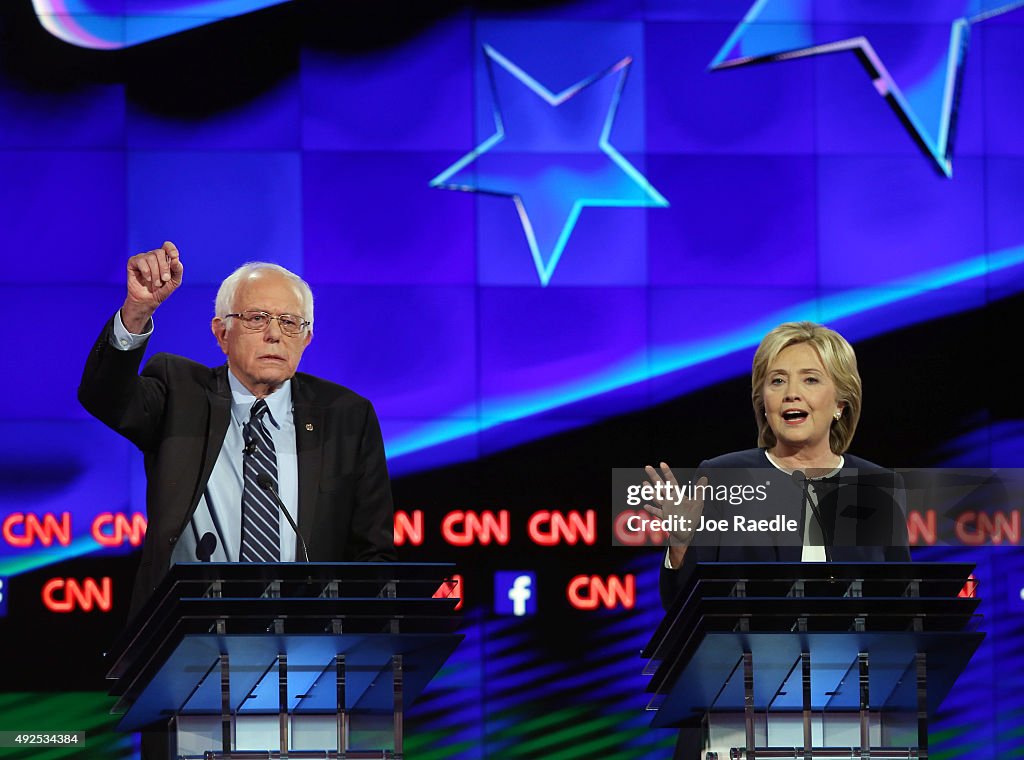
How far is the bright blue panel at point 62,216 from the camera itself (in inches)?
241

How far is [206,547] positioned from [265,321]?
1.80ft

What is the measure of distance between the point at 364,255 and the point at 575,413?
95cm

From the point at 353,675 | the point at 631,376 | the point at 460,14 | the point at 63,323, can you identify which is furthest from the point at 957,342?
the point at 353,675

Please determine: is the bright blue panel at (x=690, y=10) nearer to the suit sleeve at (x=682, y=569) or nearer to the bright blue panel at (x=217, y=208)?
the bright blue panel at (x=217, y=208)

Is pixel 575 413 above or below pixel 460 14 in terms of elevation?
below

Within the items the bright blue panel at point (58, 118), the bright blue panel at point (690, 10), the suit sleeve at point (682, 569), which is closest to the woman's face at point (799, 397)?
the suit sleeve at point (682, 569)

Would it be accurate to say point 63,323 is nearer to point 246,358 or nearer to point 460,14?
point 460,14

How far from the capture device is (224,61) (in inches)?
245

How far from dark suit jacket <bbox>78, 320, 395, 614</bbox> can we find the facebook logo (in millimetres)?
2504

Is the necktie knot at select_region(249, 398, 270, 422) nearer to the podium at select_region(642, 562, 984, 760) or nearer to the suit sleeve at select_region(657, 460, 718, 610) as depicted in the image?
the suit sleeve at select_region(657, 460, 718, 610)

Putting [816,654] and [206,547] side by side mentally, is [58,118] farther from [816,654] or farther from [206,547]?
[816,654]

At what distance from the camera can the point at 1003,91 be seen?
635cm

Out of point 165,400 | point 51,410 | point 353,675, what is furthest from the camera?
point 51,410

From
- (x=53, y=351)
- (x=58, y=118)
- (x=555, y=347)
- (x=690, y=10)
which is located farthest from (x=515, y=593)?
(x=58, y=118)
